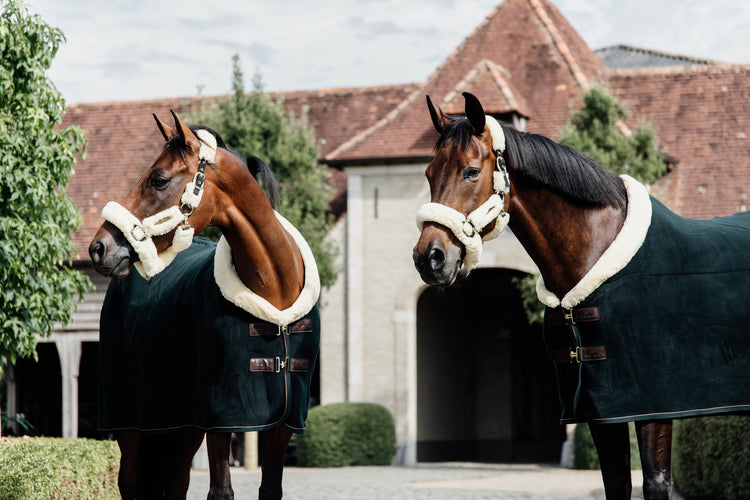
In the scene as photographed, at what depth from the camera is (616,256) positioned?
4.40 metres

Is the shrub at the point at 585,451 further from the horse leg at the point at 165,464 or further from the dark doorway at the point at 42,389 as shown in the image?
the dark doorway at the point at 42,389

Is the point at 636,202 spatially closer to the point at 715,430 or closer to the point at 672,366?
the point at 672,366

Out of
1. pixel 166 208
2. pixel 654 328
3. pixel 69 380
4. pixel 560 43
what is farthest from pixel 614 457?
pixel 560 43

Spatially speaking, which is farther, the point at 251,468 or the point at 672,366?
the point at 251,468

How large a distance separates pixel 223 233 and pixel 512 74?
14.9 metres

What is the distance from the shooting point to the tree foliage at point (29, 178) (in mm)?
10383

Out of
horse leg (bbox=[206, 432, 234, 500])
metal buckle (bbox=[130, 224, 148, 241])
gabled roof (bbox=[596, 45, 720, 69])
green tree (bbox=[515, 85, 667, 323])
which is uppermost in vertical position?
gabled roof (bbox=[596, 45, 720, 69])

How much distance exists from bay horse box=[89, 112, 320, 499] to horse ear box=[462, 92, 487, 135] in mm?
1349

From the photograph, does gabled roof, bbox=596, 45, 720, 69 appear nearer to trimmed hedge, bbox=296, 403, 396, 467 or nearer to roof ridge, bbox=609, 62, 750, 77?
roof ridge, bbox=609, 62, 750, 77

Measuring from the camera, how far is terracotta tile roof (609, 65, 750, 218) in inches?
682

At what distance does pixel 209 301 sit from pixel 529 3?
16.7 m

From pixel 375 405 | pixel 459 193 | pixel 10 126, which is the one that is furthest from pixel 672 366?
pixel 375 405

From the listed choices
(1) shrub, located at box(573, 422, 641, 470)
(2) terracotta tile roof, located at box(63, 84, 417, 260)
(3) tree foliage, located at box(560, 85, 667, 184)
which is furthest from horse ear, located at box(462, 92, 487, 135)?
(2) terracotta tile roof, located at box(63, 84, 417, 260)

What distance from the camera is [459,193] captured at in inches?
172
